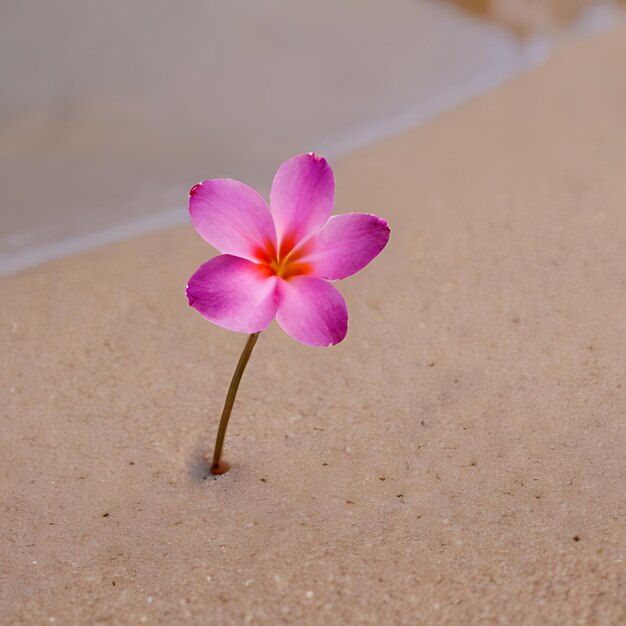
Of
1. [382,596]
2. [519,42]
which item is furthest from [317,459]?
[519,42]

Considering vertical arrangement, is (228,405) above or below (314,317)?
below

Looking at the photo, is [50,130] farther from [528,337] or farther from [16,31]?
[528,337]

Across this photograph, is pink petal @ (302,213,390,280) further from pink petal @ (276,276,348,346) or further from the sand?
the sand

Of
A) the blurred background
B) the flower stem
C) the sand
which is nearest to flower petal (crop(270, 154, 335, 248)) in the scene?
the flower stem

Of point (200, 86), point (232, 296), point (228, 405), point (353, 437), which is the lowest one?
point (200, 86)

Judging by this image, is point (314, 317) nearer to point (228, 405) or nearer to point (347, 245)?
point (347, 245)

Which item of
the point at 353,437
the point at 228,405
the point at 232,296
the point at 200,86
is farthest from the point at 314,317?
the point at 200,86
